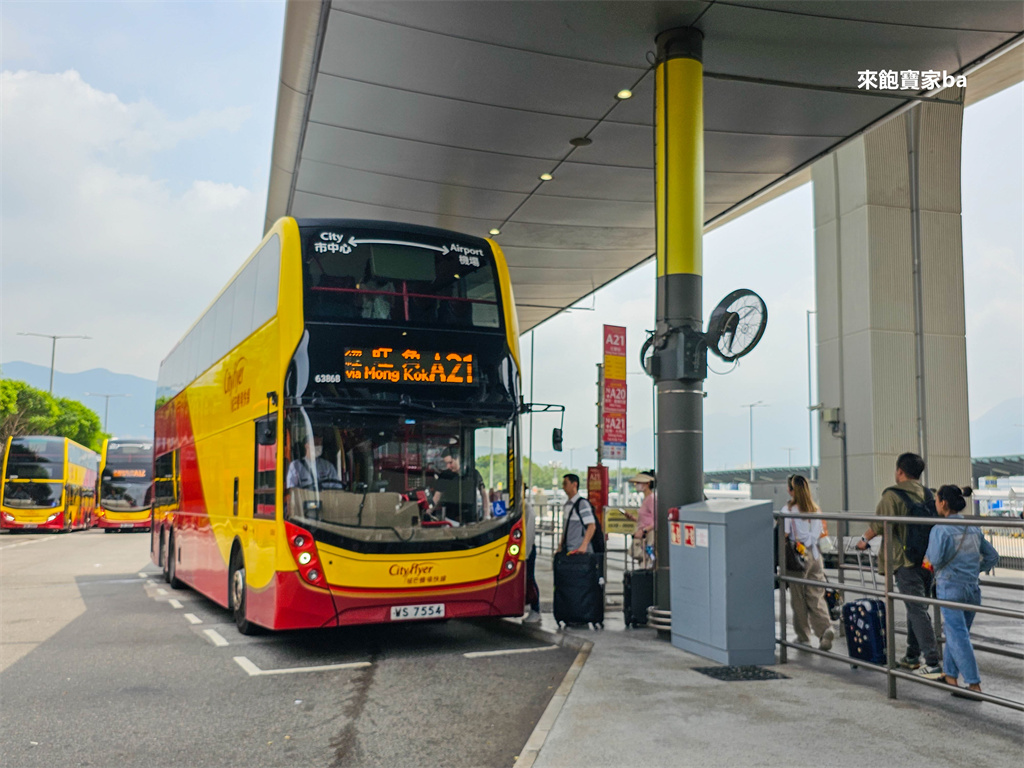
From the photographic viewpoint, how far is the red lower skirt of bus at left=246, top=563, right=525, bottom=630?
862 centimetres

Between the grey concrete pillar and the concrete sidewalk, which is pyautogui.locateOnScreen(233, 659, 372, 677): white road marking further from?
the grey concrete pillar

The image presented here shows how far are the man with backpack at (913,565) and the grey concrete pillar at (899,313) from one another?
537 inches

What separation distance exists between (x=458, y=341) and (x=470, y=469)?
124 centimetres

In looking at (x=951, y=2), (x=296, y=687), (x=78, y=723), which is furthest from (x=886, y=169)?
(x=78, y=723)

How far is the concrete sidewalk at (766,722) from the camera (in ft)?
16.9

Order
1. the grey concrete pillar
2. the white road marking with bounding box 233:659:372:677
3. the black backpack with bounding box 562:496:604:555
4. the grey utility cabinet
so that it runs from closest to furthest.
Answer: the grey utility cabinet, the white road marking with bounding box 233:659:372:677, the black backpack with bounding box 562:496:604:555, the grey concrete pillar

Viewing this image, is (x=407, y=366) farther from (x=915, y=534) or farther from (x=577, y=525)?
(x=915, y=534)

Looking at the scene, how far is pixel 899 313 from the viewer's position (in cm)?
2094

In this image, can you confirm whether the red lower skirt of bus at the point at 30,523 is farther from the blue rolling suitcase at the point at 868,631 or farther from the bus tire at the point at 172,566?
the blue rolling suitcase at the point at 868,631

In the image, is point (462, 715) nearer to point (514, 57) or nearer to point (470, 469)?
point (470, 469)

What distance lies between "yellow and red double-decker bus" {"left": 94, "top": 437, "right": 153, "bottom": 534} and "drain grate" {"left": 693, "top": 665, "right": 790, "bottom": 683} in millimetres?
32656

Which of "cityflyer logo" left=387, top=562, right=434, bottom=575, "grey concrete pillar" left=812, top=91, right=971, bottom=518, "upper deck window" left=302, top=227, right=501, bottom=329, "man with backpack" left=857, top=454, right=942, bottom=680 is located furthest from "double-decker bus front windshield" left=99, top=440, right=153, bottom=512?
"man with backpack" left=857, top=454, right=942, bottom=680

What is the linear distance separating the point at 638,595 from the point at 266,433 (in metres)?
4.11

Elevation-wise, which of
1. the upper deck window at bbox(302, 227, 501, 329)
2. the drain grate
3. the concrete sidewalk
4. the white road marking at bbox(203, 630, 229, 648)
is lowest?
the white road marking at bbox(203, 630, 229, 648)
